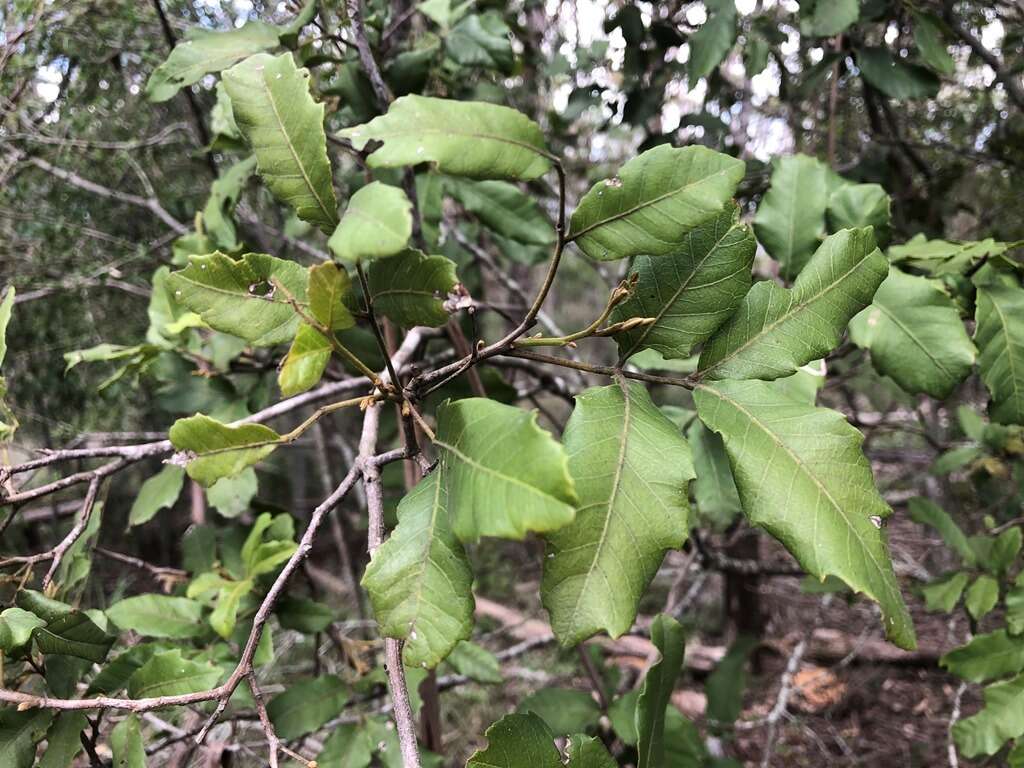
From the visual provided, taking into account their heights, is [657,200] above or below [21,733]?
above

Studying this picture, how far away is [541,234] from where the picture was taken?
50.1 inches

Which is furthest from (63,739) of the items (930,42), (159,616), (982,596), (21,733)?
(930,42)

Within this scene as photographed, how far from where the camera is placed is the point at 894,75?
147cm

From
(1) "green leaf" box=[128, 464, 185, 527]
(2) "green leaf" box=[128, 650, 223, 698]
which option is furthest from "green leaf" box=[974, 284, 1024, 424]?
(1) "green leaf" box=[128, 464, 185, 527]

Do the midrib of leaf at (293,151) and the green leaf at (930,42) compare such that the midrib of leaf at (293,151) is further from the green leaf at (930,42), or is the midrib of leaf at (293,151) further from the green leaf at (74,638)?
the green leaf at (930,42)

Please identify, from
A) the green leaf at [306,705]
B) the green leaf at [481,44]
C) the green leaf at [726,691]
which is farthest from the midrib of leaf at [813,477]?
the green leaf at [726,691]

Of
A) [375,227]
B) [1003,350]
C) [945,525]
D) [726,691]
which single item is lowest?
[726,691]

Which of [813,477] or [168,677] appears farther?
[168,677]

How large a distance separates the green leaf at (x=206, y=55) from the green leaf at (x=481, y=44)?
400 mm

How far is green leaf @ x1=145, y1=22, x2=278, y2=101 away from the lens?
39.0 inches

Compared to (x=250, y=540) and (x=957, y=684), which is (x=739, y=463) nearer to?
(x=250, y=540)

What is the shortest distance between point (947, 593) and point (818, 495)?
1020 mm

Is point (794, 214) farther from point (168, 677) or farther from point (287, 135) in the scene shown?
point (168, 677)

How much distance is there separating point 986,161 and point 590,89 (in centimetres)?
114
